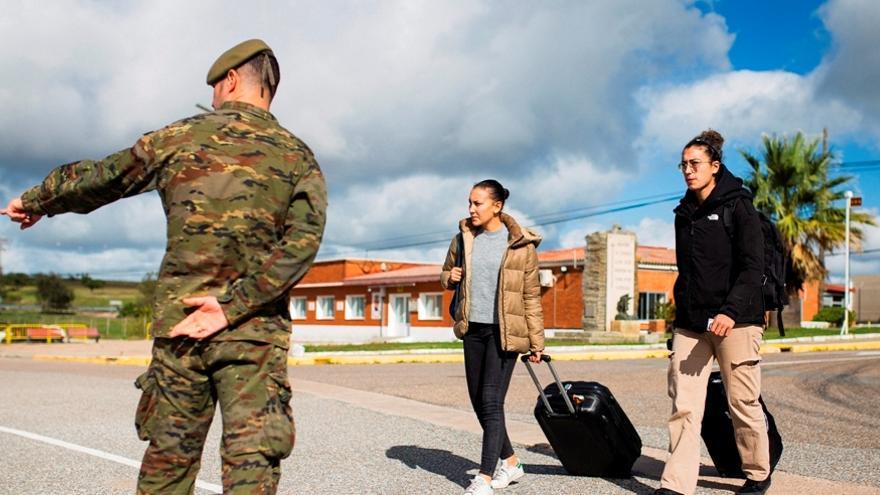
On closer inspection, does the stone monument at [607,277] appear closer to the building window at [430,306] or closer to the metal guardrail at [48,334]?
the building window at [430,306]

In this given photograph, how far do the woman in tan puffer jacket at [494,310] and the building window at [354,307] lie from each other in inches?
1534

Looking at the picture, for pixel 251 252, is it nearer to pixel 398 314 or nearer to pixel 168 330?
pixel 168 330

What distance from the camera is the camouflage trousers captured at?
262cm

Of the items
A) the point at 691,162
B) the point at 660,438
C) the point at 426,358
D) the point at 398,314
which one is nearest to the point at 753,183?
the point at 398,314

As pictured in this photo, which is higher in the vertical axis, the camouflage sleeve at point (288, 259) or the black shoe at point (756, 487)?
the camouflage sleeve at point (288, 259)

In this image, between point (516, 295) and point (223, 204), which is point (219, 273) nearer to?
point (223, 204)

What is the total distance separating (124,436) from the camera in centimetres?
744

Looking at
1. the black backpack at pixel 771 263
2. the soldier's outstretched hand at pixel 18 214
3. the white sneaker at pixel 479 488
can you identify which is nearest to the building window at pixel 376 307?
the white sneaker at pixel 479 488

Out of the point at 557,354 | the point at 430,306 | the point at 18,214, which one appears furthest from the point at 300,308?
the point at 18,214

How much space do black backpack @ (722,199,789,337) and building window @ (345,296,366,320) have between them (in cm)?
3956

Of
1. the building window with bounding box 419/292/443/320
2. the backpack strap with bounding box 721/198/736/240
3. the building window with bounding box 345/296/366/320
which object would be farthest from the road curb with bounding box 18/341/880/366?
the building window with bounding box 345/296/366/320

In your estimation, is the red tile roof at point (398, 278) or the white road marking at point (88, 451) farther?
the red tile roof at point (398, 278)

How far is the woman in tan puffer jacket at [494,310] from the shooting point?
5074 mm

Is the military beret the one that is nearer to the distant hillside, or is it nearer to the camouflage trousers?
the camouflage trousers
